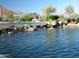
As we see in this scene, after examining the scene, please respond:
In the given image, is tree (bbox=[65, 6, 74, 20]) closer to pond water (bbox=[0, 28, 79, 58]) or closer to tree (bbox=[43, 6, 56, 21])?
tree (bbox=[43, 6, 56, 21])

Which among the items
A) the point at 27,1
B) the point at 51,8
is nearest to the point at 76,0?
the point at 51,8

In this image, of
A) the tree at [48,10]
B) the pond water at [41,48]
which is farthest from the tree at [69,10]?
the pond water at [41,48]

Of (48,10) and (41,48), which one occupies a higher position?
(48,10)

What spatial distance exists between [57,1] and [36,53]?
785 mm

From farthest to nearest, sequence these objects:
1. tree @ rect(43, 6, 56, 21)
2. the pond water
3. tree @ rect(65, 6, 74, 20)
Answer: tree @ rect(43, 6, 56, 21) → tree @ rect(65, 6, 74, 20) → the pond water

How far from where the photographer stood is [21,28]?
8.98m

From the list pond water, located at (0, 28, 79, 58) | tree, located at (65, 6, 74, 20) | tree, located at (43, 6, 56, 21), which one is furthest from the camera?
tree, located at (43, 6, 56, 21)

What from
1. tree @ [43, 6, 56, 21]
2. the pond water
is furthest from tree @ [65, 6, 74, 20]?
the pond water

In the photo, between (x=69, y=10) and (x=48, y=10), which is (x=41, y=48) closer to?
(x=48, y=10)

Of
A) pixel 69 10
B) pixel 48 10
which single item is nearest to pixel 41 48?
pixel 48 10

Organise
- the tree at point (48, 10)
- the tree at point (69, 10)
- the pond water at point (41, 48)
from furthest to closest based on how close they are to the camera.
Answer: the tree at point (48, 10), the tree at point (69, 10), the pond water at point (41, 48)

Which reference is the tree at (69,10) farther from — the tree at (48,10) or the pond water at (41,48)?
the pond water at (41,48)

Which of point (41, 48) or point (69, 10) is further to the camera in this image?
point (41, 48)

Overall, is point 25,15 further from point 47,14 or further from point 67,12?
point 67,12
